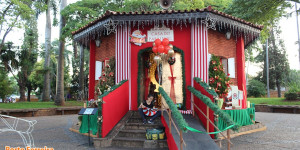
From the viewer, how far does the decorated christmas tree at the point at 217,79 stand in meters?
9.16

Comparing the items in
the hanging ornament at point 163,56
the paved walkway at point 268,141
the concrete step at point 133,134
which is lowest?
the paved walkway at point 268,141

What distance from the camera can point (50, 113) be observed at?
685 inches

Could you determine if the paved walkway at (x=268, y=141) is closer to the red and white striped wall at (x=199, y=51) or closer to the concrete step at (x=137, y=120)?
the concrete step at (x=137, y=120)

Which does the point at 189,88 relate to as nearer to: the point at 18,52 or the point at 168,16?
the point at 168,16

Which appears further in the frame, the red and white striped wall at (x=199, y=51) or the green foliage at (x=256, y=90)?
the green foliage at (x=256, y=90)

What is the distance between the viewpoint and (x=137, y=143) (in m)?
6.70

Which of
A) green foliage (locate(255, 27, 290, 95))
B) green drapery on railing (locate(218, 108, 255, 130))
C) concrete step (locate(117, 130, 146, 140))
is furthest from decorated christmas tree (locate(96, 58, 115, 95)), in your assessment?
green foliage (locate(255, 27, 290, 95))

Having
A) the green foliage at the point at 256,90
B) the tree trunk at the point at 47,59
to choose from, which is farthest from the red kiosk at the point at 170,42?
the green foliage at the point at 256,90

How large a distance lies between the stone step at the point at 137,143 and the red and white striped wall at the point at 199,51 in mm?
3529

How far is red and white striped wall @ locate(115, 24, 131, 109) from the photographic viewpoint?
9211mm

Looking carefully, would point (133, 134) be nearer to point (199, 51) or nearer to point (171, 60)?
point (171, 60)

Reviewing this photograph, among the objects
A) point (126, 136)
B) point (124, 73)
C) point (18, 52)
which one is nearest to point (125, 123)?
point (126, 136)

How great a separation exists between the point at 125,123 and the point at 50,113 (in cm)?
1206

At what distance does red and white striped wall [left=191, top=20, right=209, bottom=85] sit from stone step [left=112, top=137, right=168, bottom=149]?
353cm
